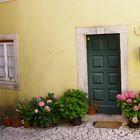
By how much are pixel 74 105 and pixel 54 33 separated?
6.26ft

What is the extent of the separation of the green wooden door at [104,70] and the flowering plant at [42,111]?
101 centimetres

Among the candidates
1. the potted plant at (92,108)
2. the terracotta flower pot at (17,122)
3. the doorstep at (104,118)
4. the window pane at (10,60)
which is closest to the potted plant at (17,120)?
the terracotta flower pot at (17,122)

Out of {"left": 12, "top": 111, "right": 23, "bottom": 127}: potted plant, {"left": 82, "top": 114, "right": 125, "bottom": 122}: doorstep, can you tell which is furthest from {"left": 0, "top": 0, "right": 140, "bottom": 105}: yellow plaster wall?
{"left": 82, "top": 114, "right": 125, "bottom": 122}: doorstep

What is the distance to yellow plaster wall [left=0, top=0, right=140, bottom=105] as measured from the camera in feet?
27.2

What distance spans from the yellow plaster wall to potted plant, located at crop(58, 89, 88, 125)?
0.37 m

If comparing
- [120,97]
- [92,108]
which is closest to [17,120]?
[92,108]

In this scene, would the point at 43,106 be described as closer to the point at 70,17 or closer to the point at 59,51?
the point at 59,51

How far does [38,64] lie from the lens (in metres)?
9.44

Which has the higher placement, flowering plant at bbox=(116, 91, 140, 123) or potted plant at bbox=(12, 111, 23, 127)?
flowering plant at bbox=(116, 91, 140, 123)

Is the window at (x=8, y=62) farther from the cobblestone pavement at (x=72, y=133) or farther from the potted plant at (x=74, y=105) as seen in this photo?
the potted plant at (x=74, y=105)

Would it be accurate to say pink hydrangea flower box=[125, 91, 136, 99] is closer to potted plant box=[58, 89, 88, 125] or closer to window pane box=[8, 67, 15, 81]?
potted plant box=[58, 89, 88, 125]

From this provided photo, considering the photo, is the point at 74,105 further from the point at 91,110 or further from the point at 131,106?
the point at 131,106

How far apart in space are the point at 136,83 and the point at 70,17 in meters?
2.26

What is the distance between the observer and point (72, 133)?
27.1ft
